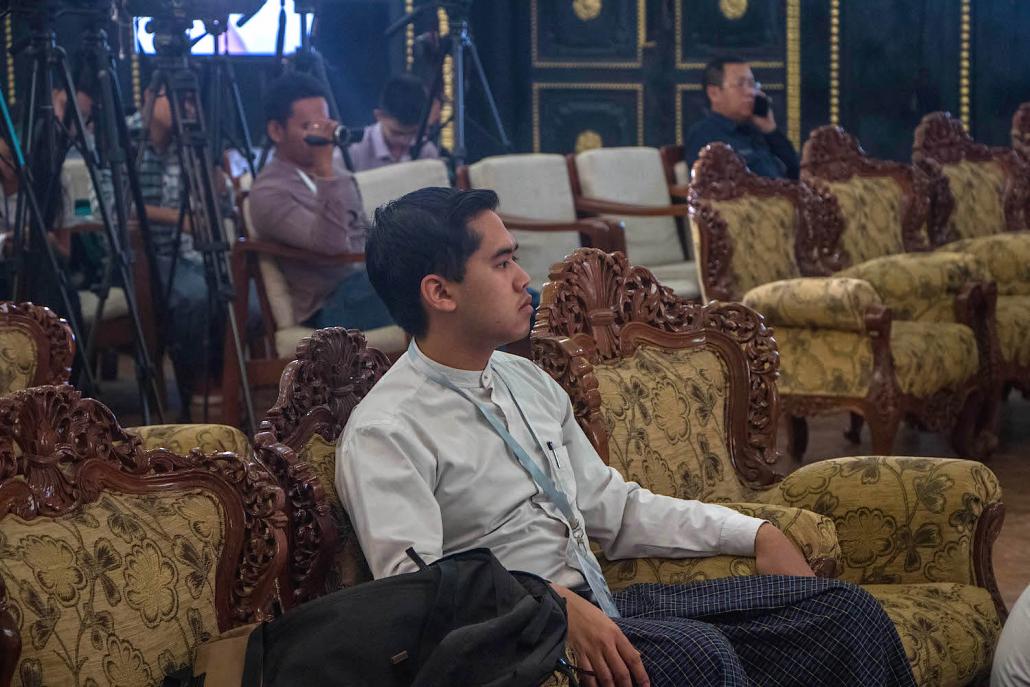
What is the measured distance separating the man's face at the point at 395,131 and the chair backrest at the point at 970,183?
69.6 inches

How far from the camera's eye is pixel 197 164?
371 centimetres

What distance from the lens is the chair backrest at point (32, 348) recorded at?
260cm

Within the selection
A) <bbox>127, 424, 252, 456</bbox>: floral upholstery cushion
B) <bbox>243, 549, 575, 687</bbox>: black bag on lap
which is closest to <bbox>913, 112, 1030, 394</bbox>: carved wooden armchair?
<bbox>127, 424, 252, 456</bbox>: floral upholstery cushion

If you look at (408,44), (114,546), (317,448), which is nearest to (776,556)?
(317,448)

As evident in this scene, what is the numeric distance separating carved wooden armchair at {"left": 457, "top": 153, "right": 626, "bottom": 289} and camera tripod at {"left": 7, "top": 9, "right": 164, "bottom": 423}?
59.9 inches

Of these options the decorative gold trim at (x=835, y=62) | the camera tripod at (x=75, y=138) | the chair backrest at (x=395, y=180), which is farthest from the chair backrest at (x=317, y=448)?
the decorative gold trim at (x=835, y=62)

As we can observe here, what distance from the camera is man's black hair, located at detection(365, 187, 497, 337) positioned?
72.0 inches

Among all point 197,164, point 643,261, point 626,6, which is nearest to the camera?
point 197,164

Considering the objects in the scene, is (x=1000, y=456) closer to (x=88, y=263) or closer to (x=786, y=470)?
(x=786, y=470)

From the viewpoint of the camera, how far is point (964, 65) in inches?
296

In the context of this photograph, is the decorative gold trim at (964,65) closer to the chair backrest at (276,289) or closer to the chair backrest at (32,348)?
the chair backrest at (276,289)

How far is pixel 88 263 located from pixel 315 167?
3.62ft

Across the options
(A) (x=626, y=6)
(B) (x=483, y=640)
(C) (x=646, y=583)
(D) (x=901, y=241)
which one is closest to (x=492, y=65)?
(A) (x=626, y=6)

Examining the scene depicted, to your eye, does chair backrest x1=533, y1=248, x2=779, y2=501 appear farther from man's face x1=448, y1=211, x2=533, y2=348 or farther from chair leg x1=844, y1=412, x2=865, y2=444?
chair leg x1=844, y1=412, x2=865, y2=444
